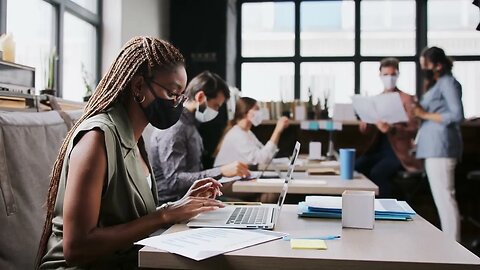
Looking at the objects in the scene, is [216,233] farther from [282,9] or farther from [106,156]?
[282,9]

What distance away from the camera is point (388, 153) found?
5.11 meters

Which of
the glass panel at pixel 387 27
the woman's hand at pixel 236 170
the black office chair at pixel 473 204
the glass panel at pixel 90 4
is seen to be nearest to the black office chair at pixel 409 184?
the black office chair at pixel 473 204

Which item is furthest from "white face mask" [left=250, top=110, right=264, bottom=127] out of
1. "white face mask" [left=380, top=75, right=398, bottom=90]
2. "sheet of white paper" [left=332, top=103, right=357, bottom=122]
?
"white face mask" [left=380, top=75, right=398, bottom=90]

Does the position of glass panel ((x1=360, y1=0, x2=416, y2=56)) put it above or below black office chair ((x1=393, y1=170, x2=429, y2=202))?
above

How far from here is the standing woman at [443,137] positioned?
4109 mm

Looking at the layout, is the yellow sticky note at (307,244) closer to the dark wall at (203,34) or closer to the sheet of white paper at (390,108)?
the sheet of white paper at (390,108)

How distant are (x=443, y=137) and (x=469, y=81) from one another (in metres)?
2.23

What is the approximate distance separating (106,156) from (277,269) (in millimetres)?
525

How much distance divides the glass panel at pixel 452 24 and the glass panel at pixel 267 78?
171 centimetres

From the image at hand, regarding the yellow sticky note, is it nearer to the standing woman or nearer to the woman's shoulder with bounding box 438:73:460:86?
the standing woman

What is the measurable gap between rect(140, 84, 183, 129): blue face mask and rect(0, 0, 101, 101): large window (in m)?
1.59

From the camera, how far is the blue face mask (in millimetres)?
1546

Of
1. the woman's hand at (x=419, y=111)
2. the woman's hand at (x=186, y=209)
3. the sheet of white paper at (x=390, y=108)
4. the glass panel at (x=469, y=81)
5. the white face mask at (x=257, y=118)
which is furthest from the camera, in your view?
the glass panel at (x=469, y=81)

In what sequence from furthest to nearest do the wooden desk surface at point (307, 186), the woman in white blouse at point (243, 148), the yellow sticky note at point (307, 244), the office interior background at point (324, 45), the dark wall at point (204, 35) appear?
the dark wall at point (204, 35)
the office interior background at point (324, 45)
the woman in white blouse at point (243, 148)
the wooden desk surface at point (307, 186)
the yellow sticky note at point (307, 244)
